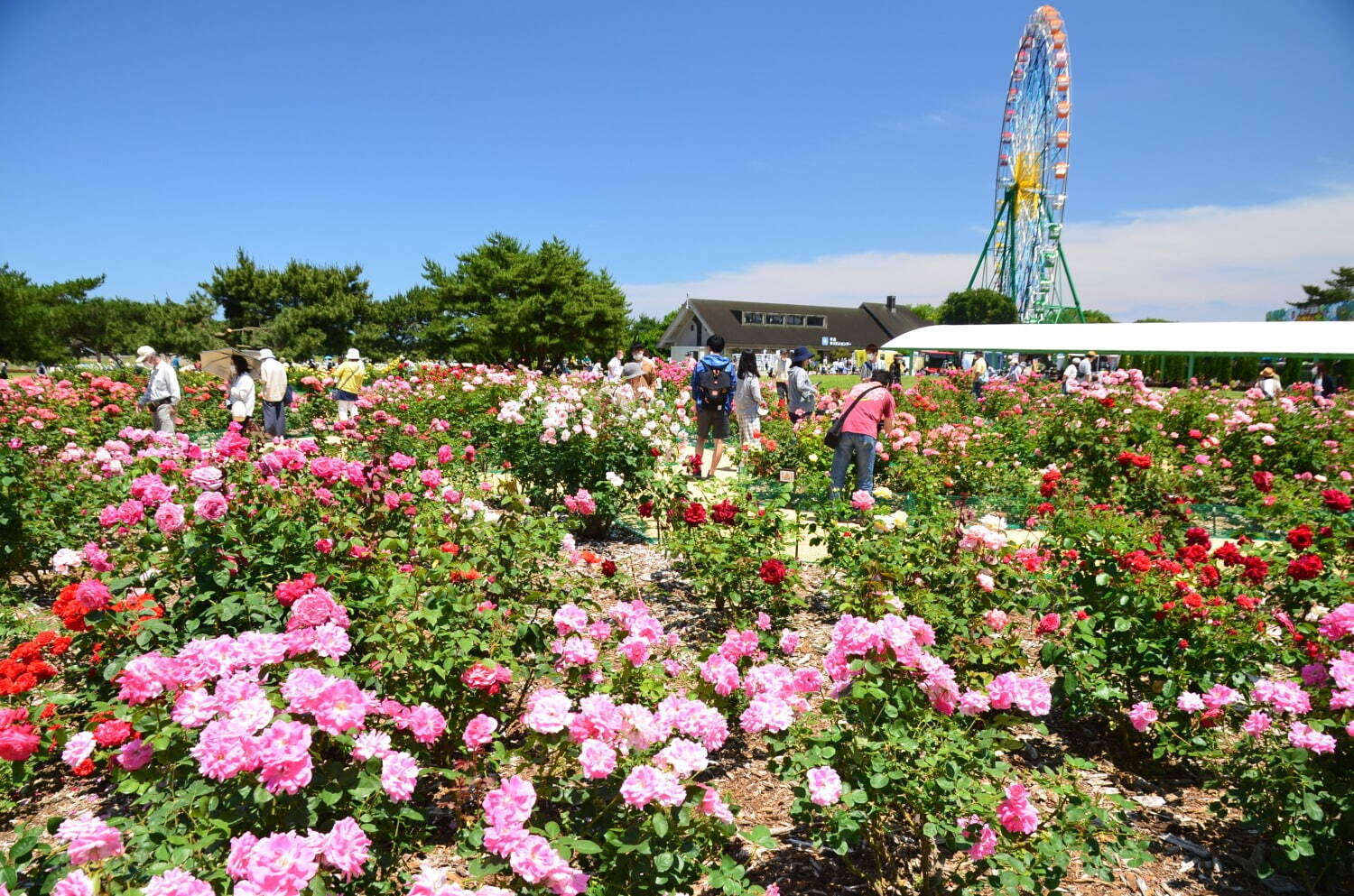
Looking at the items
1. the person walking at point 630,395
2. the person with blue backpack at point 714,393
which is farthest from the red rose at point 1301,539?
the person with blue backpack at point 714,393

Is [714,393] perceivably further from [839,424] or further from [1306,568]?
[1306,568]

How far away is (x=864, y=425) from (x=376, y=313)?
4158 centimetres

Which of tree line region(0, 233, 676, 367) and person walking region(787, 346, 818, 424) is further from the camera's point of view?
tree line region(0, 233, 676, 367)

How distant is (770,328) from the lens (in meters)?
54.5

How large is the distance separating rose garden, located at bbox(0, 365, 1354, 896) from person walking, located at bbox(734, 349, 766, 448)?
11.1ft

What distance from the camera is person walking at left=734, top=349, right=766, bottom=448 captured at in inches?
299

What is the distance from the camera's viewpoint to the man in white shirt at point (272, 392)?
298 inches

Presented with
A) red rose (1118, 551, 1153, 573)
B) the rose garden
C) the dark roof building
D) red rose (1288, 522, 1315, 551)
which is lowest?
the rose garden

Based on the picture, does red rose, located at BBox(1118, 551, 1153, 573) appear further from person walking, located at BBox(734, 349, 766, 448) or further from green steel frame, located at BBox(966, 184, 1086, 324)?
green steel frame, located at BBox(966, 184, 1086, 324)

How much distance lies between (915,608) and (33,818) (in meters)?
3.17

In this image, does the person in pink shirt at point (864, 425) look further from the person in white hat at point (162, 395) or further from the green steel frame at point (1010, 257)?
the green steel frame at point (1010, 257)

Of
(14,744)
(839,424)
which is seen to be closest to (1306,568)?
(839,424)

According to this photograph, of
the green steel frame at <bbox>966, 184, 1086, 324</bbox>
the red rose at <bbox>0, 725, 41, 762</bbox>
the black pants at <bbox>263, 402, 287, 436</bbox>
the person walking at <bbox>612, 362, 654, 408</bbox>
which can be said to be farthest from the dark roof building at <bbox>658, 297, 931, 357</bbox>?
the red rose at <bbox>0, 725, 41, 762</bbox>

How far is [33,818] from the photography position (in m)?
2.31
